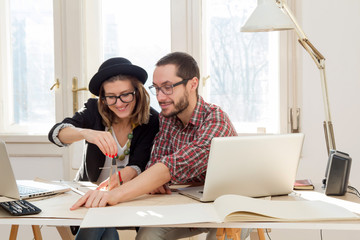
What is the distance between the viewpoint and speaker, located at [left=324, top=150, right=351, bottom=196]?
1.85 metres

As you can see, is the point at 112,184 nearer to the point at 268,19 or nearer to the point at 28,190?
the point at 28,190

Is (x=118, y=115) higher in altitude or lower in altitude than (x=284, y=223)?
higher

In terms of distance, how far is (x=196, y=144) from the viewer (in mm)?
1901

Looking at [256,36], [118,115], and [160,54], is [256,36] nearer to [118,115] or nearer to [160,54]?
[160,54]

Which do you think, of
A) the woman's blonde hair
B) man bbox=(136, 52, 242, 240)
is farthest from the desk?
the woman's blonde hair

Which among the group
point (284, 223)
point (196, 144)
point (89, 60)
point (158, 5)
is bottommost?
point (284, 223)

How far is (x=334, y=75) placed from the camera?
325 cm

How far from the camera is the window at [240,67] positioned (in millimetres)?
3416

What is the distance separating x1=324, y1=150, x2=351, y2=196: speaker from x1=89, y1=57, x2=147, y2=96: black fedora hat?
0.92 m

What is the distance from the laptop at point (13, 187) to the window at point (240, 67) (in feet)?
5.63

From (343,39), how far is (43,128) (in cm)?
210

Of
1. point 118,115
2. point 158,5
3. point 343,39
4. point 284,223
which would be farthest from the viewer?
point 158,5

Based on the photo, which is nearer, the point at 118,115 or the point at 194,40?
the point at 118,115

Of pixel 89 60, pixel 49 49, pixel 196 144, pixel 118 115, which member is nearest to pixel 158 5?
pixel 89 60
